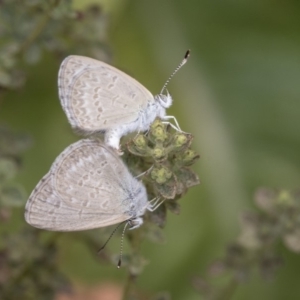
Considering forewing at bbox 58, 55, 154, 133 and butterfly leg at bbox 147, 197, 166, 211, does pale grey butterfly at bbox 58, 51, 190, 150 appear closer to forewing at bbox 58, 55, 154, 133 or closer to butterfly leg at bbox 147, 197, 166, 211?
forewing at bbox 58, 55, 154, 133

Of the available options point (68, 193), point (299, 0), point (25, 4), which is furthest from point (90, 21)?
point (299, 0)

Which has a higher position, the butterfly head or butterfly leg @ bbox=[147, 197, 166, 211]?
the butterfly head

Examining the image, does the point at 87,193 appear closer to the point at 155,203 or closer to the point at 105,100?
the point at 155,203

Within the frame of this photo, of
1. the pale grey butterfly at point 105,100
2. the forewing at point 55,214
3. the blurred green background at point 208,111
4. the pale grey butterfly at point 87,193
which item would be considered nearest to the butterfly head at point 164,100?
the pale grey butterfly at point 105,100

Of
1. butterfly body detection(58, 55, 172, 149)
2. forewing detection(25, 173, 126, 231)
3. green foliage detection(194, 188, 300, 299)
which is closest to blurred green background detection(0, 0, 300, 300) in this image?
green foliage detection(194, 188, 300, 299)

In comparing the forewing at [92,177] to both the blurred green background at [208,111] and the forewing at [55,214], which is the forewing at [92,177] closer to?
the forewing at [55,214]

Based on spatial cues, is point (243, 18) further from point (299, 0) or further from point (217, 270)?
point (217, 270)
